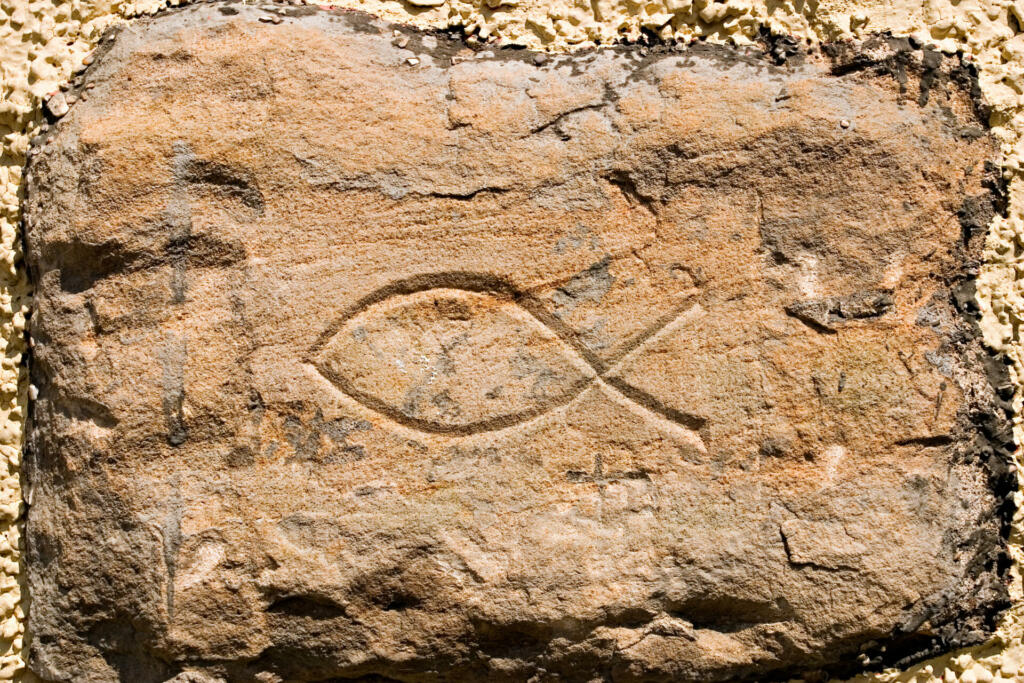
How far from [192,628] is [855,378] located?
1.49 metres

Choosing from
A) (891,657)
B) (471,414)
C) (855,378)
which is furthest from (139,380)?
(891,657)

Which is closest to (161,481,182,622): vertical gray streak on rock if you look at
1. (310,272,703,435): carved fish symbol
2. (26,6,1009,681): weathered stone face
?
(26,6,1009,681): weathered stone face

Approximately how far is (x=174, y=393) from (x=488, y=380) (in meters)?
0.66

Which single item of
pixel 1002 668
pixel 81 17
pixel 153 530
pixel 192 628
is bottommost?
pixel 1002 668

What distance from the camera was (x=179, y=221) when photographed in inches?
97.5

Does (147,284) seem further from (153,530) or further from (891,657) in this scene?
(891,657)

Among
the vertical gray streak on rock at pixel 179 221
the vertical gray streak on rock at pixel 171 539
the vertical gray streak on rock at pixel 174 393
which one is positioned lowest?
the vertical gray streak on rock at pixel 171 539

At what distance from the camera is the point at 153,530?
7.96 ft

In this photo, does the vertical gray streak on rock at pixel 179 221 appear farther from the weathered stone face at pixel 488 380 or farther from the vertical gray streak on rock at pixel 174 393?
the vertical gray streak on rock at pixel 174 393

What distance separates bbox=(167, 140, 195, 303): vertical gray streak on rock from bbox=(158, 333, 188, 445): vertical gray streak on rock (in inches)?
4.8

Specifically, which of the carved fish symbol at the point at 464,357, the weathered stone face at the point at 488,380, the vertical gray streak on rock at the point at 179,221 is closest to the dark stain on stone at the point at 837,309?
the weathered stone face at the point at 488,380

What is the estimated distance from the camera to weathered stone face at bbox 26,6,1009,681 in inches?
95.9

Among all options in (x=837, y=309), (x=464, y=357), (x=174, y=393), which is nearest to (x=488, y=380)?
(x=464, y=357)

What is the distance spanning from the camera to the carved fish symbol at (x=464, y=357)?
8.11ft
